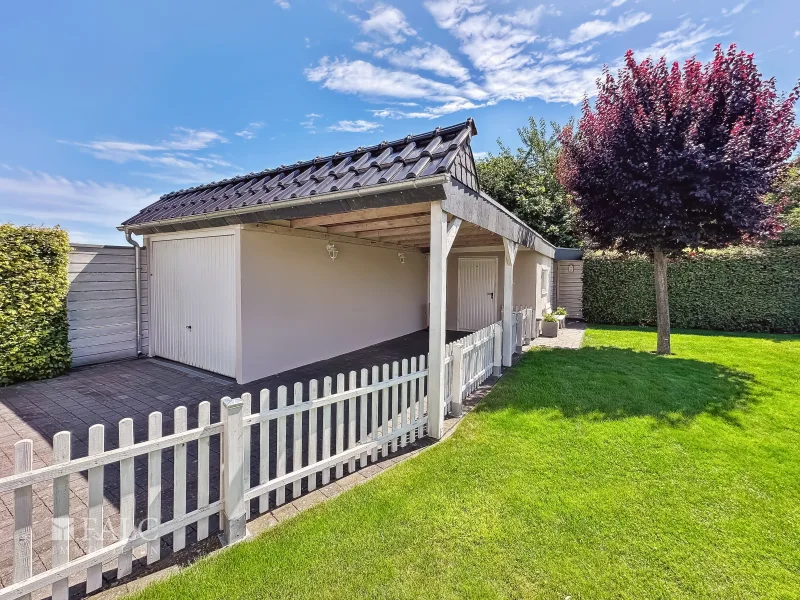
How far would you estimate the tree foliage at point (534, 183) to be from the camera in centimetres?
1752

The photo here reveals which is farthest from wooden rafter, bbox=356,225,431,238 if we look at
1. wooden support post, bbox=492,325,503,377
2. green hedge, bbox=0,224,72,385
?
green hedge, bbox=0,224,72,385

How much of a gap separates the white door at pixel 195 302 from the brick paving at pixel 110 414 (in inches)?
12.9

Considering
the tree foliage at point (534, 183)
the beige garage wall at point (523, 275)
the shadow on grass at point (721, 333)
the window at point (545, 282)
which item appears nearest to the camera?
the shadow on grass at point (721, 333)

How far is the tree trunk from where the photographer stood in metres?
8.11

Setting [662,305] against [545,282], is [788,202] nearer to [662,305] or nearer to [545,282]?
[662,305]

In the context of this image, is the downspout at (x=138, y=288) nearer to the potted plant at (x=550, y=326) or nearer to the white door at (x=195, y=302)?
the white door at (x=195, y=302)

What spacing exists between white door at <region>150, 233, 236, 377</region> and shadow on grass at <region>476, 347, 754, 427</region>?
4.47 m

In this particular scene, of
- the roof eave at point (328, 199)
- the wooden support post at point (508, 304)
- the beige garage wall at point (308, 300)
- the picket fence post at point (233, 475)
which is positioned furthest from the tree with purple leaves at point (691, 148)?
the picket fence post at point (233, 475)

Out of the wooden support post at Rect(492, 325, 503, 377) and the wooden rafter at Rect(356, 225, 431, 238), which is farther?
the wooden rafter at Rect(356, 225, 431, 238)

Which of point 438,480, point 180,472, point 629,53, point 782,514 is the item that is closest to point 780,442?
point 782,514

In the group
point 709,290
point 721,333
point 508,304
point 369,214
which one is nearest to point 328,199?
point 369,214

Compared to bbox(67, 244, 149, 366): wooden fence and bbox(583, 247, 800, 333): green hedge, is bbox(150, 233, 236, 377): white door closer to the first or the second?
bbox(67, 244, 149, 366): wooden fence

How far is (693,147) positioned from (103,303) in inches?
460

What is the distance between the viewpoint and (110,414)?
14.9 feet
